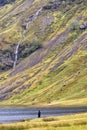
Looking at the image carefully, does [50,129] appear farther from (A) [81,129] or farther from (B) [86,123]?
(B) [86,123]

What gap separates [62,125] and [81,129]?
23.5ft

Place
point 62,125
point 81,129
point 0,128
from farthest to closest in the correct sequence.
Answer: point 62,125, point 0,128, point 81,129

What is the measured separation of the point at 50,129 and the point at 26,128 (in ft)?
15.8

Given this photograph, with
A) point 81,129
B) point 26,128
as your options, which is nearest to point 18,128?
point 26,128

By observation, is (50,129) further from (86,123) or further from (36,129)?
(86,123)

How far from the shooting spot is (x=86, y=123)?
55656 mm

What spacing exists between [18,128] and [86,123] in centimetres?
1058

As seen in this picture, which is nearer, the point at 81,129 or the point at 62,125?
the point at 81,129

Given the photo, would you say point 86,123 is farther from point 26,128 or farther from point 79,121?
point 26,128

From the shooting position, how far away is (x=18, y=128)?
52.1 meters

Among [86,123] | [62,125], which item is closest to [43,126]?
[62,125]

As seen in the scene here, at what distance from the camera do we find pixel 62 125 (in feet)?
180

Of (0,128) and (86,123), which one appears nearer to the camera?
(0,128)

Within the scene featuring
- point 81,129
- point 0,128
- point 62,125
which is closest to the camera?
point 81,129
